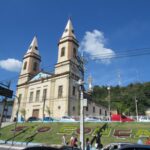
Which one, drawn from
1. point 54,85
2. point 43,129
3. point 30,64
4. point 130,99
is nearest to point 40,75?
point 30,64

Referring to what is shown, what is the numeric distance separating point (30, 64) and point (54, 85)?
11698mm

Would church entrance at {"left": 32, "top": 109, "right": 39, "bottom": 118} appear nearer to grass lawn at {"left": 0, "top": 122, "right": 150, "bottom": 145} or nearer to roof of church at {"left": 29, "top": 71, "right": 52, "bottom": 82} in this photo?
roof of church at {"left": 29, "top": 71, "right": 52, "bottom": 82}

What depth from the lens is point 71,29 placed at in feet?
194

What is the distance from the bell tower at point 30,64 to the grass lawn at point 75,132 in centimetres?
2200

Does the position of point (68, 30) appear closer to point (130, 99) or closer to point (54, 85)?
point (54, 85)

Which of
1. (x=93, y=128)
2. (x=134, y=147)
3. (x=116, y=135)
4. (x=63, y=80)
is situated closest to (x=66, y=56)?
(x=63, y=80)

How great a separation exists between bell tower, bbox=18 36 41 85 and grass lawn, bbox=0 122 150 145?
866 inches

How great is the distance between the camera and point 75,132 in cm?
3503

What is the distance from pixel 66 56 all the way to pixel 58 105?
1157cm

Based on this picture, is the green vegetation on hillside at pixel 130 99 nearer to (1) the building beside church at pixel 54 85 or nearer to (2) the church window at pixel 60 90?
(1) the building beside church at pixel 54 85

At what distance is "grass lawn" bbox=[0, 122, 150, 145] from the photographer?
2980cm

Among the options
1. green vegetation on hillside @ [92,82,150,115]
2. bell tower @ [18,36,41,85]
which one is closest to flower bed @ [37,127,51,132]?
bell tower @ [18,36,41,85]

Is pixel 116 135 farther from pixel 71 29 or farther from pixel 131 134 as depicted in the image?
pixel 71 29

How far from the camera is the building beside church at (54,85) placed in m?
51.6
